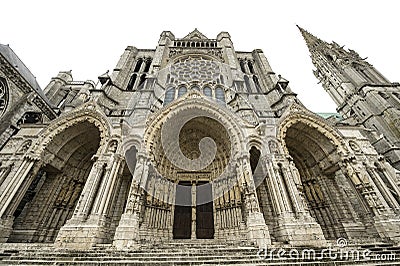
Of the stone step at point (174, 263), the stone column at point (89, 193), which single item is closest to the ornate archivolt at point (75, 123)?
the stone column at point (89, 193)

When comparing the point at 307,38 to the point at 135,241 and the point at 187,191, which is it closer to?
the point at 187,191

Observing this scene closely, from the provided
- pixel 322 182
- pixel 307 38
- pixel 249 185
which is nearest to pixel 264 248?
pixel 249 185

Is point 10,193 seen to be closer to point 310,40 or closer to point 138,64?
point 138,64

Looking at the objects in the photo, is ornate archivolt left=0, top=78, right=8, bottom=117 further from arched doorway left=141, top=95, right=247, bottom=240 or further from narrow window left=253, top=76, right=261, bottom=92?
narrow window left=253, top=76, right=261, bottom=92

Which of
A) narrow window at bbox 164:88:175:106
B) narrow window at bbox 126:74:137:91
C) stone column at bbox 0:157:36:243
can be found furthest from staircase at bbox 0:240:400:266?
narrow window at bbox 126:74:137:91

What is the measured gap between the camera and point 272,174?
23.8 feet

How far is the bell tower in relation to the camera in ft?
42.6

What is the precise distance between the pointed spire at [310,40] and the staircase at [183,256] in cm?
3061

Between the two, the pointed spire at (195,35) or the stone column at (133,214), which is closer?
the stone column at (133,214)

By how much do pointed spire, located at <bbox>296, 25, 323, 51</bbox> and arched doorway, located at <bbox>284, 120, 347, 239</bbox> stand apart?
83.5 ft

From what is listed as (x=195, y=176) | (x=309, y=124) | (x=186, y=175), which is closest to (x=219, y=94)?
(x=309, y=124)

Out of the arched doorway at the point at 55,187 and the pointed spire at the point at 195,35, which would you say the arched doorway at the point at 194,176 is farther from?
the pointed spire at the point at 195,35

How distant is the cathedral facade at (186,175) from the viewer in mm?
6574

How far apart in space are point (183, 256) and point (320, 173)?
314 inches
